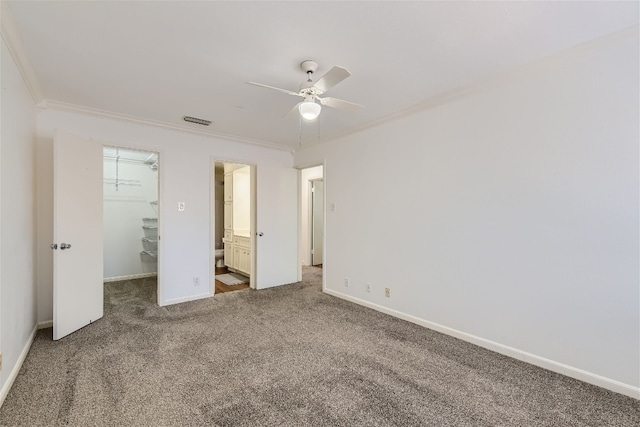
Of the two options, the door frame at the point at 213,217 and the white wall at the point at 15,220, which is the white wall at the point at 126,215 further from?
the white wall at the point at 15,220

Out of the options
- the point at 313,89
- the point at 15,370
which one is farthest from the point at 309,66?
the point at 15,370

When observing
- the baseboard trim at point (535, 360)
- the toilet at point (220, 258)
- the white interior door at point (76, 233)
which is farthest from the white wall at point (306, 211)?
the white interior door at point (76, 233)

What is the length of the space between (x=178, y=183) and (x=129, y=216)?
2.31 metres

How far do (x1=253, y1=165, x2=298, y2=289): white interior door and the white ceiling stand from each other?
1.91 metres

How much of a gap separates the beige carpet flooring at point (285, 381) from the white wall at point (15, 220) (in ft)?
0.96

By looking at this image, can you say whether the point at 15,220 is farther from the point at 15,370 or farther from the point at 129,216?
the point at 129,216

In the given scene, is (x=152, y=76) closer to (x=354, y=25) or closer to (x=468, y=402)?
(x=354, y=25)

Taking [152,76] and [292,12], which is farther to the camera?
[152,76]

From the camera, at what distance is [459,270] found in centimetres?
287

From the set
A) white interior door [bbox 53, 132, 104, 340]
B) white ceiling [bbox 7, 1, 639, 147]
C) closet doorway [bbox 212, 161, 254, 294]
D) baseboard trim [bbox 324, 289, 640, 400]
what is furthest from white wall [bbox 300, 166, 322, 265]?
white interior door [bbox 53, 132, 104, 340]

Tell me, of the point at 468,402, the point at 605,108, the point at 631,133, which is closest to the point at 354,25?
the point at 605,108

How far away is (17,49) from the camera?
2086 mm

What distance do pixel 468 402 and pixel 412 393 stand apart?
346mm

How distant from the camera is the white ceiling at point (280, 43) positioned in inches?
68.9
